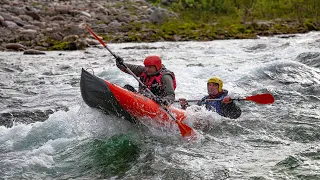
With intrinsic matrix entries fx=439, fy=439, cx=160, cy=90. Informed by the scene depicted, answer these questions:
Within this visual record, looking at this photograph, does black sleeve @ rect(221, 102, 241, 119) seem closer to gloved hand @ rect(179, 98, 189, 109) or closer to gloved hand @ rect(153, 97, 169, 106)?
gloved hand @ rect(179, 98, 189, 109)

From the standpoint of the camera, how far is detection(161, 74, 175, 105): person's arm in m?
6.78

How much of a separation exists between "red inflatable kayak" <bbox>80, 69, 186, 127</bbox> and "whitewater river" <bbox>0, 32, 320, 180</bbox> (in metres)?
0.20

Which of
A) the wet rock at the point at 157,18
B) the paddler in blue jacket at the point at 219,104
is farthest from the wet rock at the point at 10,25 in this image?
the paddler in blue jacket at the point at 219,104

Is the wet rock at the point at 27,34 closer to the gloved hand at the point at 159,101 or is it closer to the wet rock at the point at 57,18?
the wet rock at the point at 57,18

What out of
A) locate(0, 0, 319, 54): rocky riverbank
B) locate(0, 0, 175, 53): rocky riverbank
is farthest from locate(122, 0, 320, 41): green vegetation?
locate(0, 0, 175, 53): rocky riverbank

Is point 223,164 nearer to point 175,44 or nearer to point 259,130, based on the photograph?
point 259,130

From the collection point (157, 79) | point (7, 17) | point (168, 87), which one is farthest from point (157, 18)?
point (168, 87)

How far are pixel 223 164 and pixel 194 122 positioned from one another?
147 centimetres

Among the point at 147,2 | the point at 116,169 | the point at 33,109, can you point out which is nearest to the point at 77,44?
the point at 33,109

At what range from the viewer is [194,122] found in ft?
22.4

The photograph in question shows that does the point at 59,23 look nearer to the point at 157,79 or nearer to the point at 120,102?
the point at 157,79

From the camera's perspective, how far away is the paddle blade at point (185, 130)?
245 inches

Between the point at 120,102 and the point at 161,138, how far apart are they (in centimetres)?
82

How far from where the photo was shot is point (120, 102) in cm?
629
